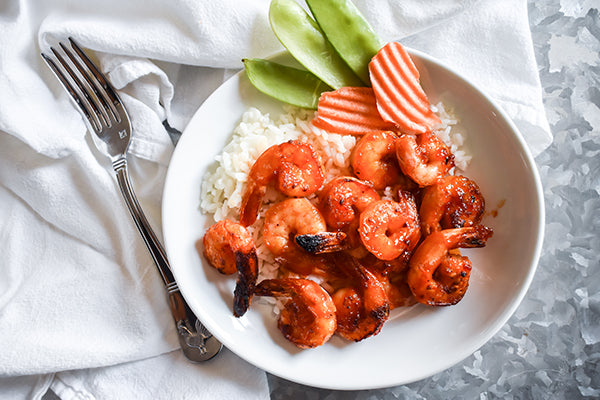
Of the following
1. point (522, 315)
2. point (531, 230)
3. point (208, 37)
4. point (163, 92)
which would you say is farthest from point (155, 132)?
point (522, 315)

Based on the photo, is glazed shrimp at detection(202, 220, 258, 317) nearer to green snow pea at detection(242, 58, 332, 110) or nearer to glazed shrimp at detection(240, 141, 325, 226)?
glazed shrimp at detection(240, 141, 325, 226)

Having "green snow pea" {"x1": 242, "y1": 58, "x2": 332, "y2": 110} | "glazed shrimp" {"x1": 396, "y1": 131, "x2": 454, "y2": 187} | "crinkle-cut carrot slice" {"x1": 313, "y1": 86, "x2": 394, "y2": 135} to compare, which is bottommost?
"glazed shrimp" {"x1": 396, "y1": 131, "x2": 454, "y2": 187}

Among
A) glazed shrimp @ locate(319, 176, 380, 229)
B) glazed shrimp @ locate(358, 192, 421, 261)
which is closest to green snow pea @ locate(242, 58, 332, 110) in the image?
glazed shrimp @ locate(319, 176, 380, 229)

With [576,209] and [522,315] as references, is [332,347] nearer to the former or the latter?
[522,315]

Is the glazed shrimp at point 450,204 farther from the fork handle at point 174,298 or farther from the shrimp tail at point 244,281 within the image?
the fork handle at point 174,298

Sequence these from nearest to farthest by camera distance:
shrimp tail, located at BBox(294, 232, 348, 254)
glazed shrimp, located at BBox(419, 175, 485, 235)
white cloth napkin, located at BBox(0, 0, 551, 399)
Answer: shrimp tail, located at BBox(294, 232, 348, 254) → glazed shrimp, located at BBox(419, 175, 485, 235) → white cloth napkin, located at BBox(0, 0, 551, 399)

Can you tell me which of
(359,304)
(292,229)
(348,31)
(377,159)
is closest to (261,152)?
(292,229)
